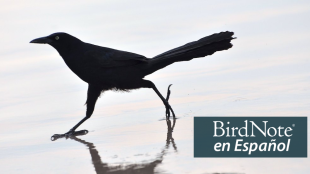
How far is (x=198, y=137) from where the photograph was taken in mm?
5207

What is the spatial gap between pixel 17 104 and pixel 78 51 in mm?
2046

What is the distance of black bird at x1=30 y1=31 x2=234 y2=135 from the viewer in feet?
20.9

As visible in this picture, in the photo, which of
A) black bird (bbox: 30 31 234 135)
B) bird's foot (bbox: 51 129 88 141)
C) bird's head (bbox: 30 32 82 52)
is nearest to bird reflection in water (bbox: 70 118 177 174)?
bird's foot (bbox: 51 129 88 141)

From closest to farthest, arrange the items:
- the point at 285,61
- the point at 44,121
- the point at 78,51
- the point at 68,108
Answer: the point at 78,51 < the point at 44,121 < the point at 68,108 < the point at 285,61

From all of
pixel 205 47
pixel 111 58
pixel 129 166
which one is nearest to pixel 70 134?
pixel 111 58

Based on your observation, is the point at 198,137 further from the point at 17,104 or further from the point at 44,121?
the point at 17,104

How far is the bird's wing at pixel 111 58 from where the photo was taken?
6430 millimetres

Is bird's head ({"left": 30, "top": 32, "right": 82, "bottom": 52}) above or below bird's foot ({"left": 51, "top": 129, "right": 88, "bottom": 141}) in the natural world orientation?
above

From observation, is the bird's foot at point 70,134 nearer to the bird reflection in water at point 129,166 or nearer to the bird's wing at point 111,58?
the bird's wing at point 111,58

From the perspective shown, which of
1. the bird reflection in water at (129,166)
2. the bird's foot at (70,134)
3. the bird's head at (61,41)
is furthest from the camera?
the bird's head at (61,41)

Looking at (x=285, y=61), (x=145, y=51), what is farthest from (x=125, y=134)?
(x=145, y=51)

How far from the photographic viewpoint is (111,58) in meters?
6.50

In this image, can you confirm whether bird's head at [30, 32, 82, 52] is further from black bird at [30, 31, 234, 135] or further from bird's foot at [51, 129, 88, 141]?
bird's foot at [51, 129, 88, 141]

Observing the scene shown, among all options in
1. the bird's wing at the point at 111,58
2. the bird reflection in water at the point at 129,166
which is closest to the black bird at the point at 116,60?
the bird's wing at the point at 111,58
